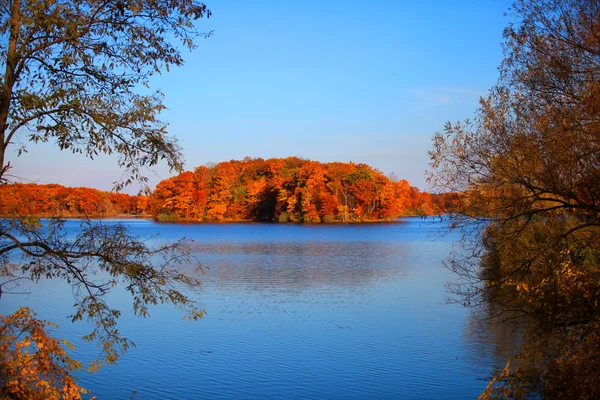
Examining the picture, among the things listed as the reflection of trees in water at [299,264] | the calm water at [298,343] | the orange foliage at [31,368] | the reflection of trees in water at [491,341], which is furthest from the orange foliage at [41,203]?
the reflection of trees in water at [299,264]

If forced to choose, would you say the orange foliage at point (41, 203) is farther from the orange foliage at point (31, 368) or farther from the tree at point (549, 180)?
the tree at point (549, 180)

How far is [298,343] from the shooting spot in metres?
13.0

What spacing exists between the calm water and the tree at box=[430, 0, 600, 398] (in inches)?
48.5

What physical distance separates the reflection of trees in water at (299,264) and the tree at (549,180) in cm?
1258

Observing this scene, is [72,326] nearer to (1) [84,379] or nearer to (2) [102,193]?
(1) [84,379]

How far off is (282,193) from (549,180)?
74114mm

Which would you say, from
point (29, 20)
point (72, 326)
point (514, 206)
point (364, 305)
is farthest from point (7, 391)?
point (364, 305)

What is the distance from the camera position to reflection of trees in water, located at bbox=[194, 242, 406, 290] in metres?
22.5

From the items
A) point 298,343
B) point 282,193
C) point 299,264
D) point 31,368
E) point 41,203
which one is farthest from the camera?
point 282,193

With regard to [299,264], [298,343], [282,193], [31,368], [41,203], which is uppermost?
[282,193]

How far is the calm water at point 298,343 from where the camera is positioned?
10.2 metres

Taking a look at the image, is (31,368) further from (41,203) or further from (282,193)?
(282,193)

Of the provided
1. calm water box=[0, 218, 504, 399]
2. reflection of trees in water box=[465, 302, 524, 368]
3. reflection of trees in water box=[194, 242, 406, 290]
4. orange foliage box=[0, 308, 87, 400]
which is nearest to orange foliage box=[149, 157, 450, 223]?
reflection of trees in water box=[194, 242, 406, 290]

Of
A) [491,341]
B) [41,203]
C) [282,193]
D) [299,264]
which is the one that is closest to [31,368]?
[41,203]
